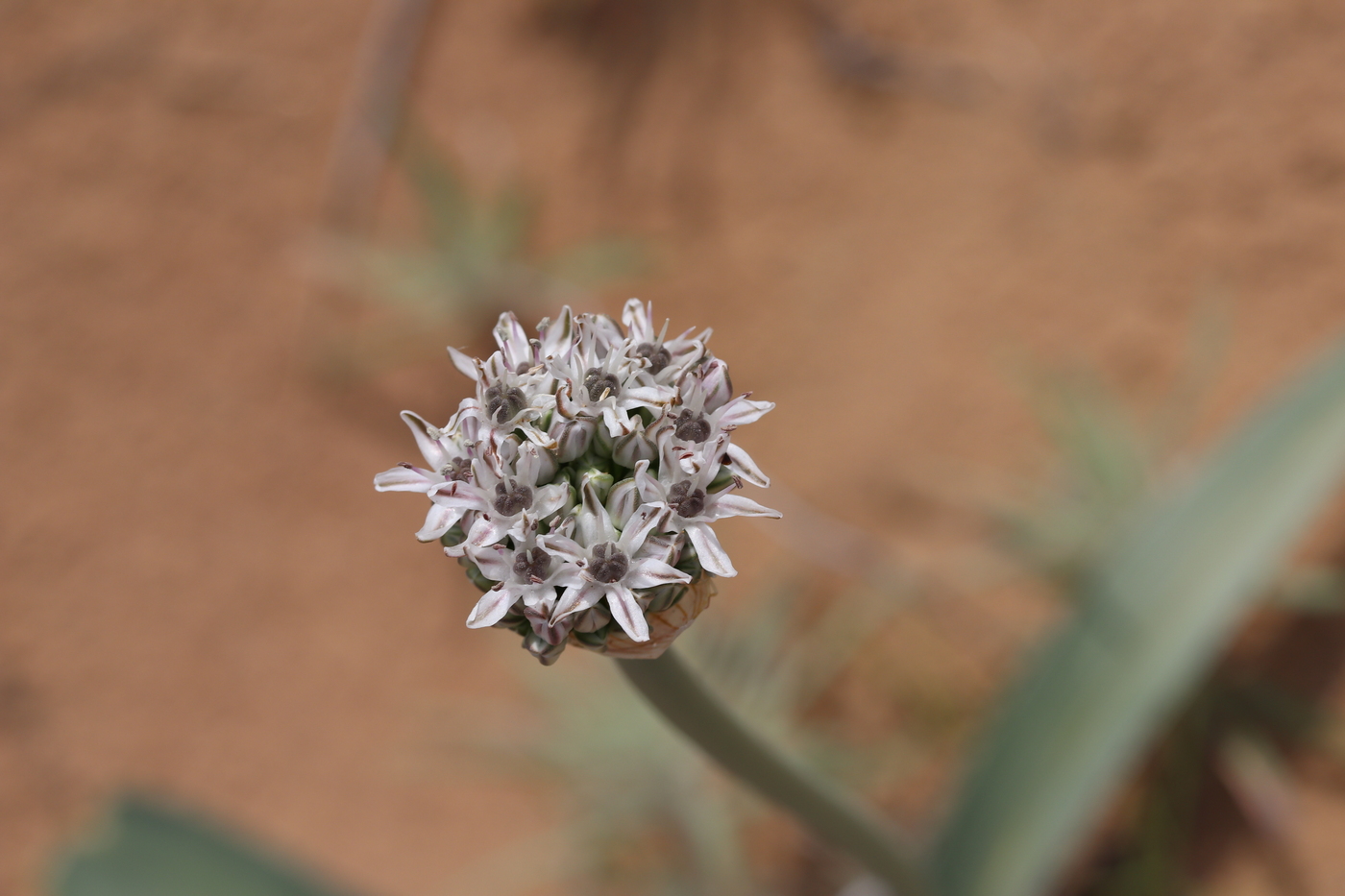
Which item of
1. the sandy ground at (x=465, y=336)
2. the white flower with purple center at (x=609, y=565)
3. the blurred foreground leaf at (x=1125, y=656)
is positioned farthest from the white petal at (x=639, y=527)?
the sandy ground at (x=465, y=336)

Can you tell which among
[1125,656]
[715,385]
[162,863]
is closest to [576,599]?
[715,385]

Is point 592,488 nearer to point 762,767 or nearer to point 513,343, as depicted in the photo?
point 513,343

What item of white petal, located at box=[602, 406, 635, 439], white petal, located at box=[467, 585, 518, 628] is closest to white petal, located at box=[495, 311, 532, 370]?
white petal, located at box=[602, 406, 635, 439]

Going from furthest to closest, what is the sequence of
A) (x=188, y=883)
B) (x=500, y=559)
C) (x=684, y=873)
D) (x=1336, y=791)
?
(x=684, y=873)
(x=1336, y=791)
(x=188, y=883)
(x=500, y=559)

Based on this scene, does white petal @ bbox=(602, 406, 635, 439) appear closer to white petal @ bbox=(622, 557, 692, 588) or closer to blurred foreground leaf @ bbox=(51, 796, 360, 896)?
white petal @ bbox=(622, 557, 692, 588)

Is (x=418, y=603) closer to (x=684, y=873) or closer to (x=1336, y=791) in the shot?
(x=684, y=873)

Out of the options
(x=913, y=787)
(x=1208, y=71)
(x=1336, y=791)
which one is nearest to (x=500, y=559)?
(x=913, y=787)

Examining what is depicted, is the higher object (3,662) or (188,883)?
(188,883)
